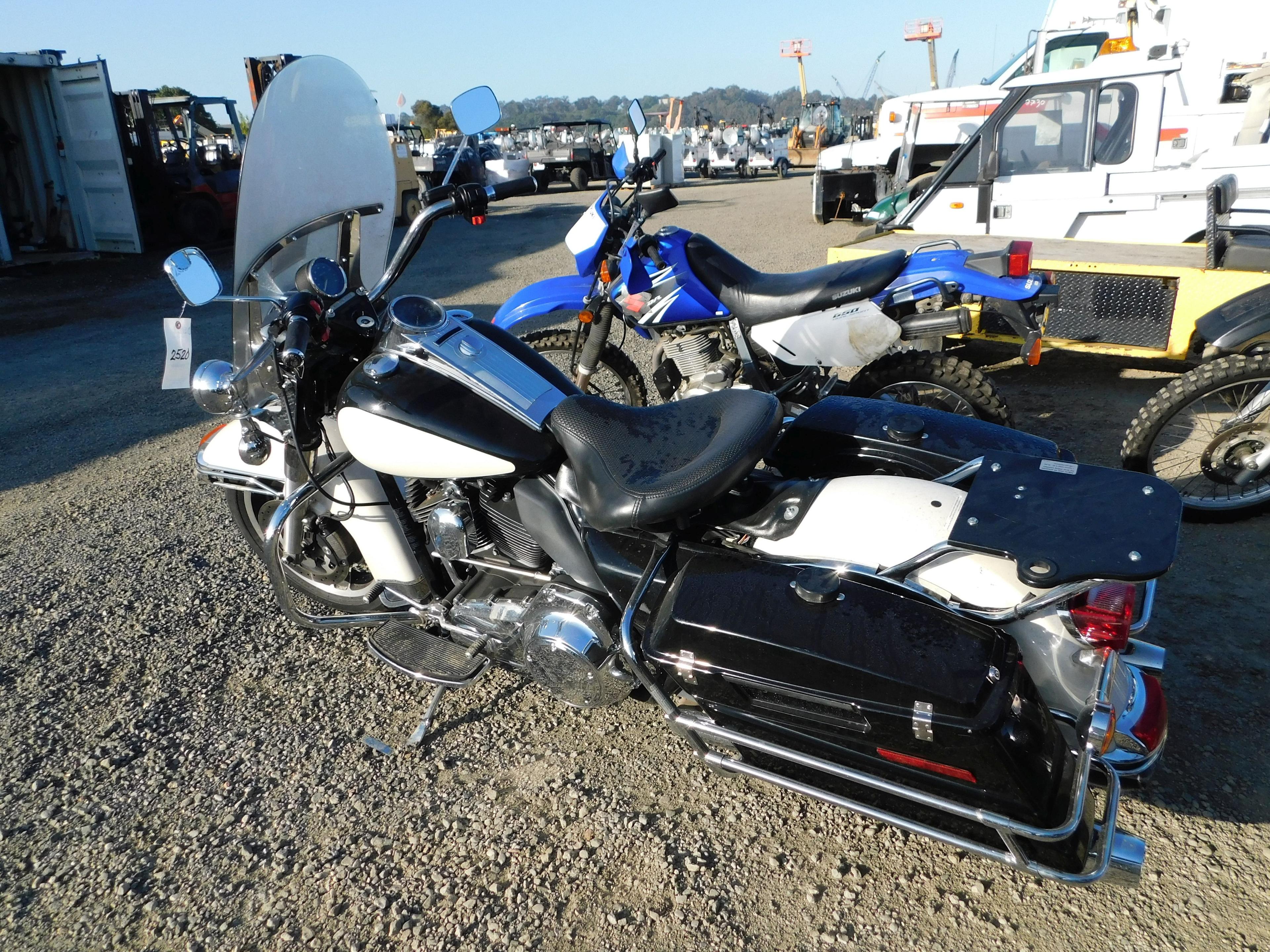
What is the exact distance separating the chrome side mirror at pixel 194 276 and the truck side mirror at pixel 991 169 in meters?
5.92

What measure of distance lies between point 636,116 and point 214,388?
3.07 metres

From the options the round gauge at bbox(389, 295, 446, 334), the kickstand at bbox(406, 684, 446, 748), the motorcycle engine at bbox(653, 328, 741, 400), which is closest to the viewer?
the round gauge at bbox(389, 295, 446, 334)

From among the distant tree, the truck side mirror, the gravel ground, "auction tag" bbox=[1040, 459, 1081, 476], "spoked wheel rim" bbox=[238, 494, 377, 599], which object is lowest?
the gravel ground

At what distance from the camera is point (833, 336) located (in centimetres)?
388

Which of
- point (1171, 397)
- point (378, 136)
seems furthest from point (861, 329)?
point (378, 136)

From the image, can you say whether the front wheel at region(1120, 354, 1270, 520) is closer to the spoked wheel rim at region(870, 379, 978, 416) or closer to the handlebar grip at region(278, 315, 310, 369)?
the spoked wheel rim at region(870, 379, 978, 416)

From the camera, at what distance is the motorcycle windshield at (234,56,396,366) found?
7.38 ft

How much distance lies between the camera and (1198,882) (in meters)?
1.96

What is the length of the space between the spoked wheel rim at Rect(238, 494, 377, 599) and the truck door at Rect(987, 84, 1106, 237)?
18.0ft

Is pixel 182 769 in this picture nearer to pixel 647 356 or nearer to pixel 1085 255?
pixel 647 356

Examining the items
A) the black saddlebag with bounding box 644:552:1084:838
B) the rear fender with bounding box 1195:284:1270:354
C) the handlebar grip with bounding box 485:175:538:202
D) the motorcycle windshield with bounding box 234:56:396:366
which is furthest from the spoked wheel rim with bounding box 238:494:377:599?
the rear fender with bounding box 1195:284:1270:354

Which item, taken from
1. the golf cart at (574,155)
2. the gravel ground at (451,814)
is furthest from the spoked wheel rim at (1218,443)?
the golf cart at (574,155)

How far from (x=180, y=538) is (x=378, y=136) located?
2.24m

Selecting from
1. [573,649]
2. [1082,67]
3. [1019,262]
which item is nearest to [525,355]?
[573,649]
